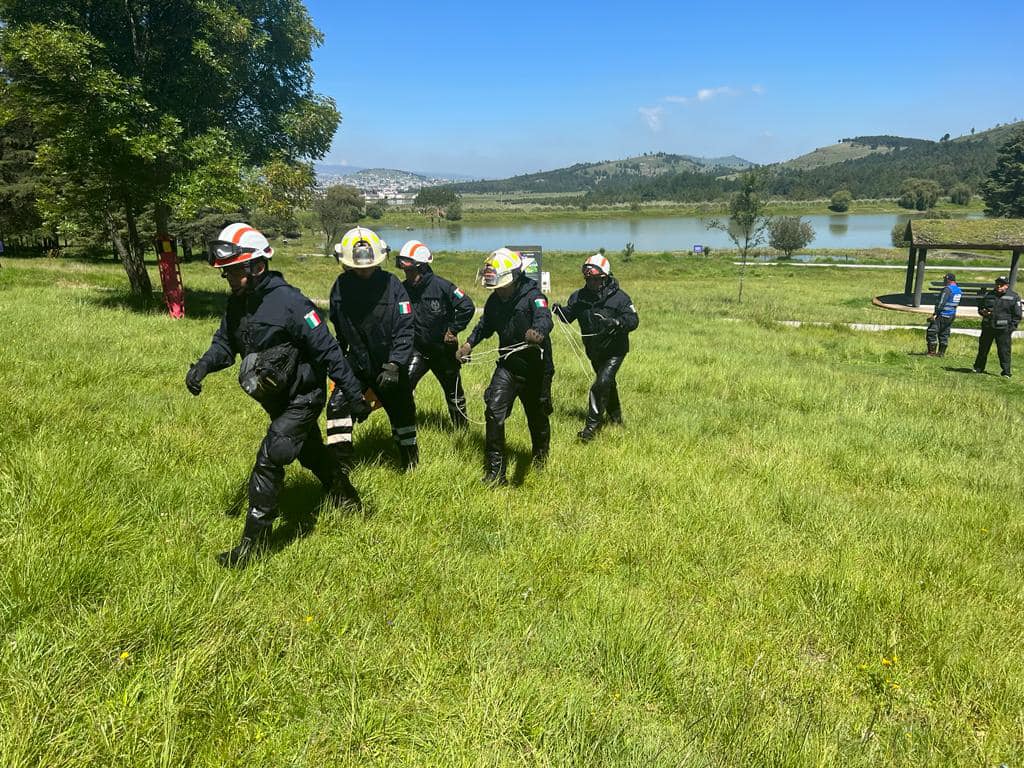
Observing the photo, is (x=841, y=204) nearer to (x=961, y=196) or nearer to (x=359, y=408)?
(x=961, y=196)

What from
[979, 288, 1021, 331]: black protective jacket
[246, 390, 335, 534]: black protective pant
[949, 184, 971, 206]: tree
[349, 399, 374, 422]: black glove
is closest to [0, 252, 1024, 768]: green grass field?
[246, 390, 335, 534]: black protective pant

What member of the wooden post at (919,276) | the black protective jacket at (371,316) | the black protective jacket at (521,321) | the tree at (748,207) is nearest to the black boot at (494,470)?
the black protective jacket at (521,321)

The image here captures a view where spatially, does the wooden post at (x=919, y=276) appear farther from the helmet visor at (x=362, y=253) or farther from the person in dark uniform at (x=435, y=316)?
the helmet visor at (x=362, y=253)

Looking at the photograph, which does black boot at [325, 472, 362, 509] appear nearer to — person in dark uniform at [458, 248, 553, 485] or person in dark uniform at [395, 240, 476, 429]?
person in dark uniform at [458, 248, 553, 485]

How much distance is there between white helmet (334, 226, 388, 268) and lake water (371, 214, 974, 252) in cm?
5736

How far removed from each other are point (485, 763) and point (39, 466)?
3553 mm

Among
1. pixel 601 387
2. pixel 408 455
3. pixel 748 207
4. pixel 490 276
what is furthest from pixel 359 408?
pixel 748 207

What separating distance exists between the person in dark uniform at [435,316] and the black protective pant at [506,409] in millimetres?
1208

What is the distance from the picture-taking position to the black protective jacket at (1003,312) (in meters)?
10.8

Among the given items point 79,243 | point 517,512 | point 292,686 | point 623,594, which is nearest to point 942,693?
point 623,594

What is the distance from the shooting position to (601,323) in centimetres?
625

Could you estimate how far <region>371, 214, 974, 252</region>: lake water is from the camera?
249ft

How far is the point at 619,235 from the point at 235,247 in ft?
329

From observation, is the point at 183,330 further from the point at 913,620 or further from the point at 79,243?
the point at 79,243
